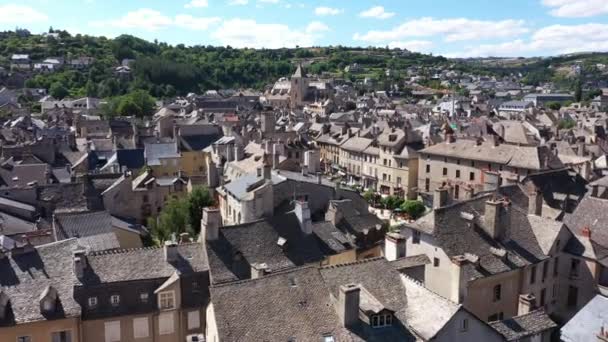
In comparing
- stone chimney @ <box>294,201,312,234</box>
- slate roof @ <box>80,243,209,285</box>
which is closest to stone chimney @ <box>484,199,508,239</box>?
stone chimney @ <box>294,201,312,234</box>

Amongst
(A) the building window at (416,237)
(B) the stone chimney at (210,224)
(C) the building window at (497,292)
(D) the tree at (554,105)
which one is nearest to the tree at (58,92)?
(D) the tree at (554,105)

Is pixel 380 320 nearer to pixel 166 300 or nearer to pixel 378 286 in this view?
pixel 378 286

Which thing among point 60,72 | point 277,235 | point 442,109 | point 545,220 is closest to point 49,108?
point 60,72

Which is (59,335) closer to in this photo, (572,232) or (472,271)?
(472,271)

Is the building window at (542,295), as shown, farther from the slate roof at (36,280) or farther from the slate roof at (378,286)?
the slate roof at (36,280)

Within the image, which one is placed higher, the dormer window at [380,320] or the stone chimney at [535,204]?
the stone chimney at [535,204]

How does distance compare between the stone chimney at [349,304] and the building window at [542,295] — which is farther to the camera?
the building window at [542,295]

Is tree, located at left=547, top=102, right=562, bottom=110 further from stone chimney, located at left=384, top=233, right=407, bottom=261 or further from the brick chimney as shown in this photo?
the brick chimney
